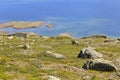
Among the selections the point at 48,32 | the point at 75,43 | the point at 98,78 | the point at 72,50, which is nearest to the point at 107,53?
the point at 72,50

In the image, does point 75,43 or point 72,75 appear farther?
point 75,43

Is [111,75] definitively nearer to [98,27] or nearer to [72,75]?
[72,75]

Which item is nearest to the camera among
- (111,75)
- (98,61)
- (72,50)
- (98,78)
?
(98,78)

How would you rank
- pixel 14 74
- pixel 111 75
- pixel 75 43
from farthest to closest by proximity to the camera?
1. pixel 75 43
2. pixel 111 75
3. pixel 14 74

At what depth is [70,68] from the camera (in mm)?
36781

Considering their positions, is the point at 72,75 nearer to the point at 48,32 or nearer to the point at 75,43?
the point at 75,43

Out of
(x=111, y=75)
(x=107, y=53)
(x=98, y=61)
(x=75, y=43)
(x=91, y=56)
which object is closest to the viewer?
(x=111, y=75)

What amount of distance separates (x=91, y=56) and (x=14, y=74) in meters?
18.5

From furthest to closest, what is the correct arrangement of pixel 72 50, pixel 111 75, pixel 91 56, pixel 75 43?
pixel 75 43, pixel 72 50, pixel 91 56, pixel 111 75

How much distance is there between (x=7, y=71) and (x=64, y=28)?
16387cm

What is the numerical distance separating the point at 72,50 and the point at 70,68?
20.7 metres

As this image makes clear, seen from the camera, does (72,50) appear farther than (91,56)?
Yes

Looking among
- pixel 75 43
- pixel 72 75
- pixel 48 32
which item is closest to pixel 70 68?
pixel 72 75

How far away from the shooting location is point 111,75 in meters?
35.3
